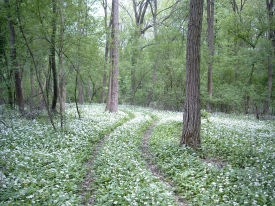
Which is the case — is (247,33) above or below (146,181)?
above

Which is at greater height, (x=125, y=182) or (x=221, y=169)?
(x=221, y=169)

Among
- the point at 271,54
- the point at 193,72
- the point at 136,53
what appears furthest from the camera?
the point at 136,53

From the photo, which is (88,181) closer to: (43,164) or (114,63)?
(43,164)

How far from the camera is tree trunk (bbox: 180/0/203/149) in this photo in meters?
7.79

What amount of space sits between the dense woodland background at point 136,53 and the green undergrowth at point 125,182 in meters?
4.78

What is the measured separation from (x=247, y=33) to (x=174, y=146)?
17311 millimetres

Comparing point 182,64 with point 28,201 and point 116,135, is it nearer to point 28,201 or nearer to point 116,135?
point 116,135

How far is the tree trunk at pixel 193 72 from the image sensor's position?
307 inches

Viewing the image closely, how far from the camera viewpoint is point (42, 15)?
10914mm

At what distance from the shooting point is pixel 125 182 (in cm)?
553

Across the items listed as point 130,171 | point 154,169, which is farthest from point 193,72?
point 130,171

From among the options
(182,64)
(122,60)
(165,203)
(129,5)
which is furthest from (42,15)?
(129,5)

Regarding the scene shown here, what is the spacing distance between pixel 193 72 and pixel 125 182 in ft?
15.2

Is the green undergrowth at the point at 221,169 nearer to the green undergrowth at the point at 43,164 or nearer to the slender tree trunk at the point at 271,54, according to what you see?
the green undergrowth at the point at 43,164
